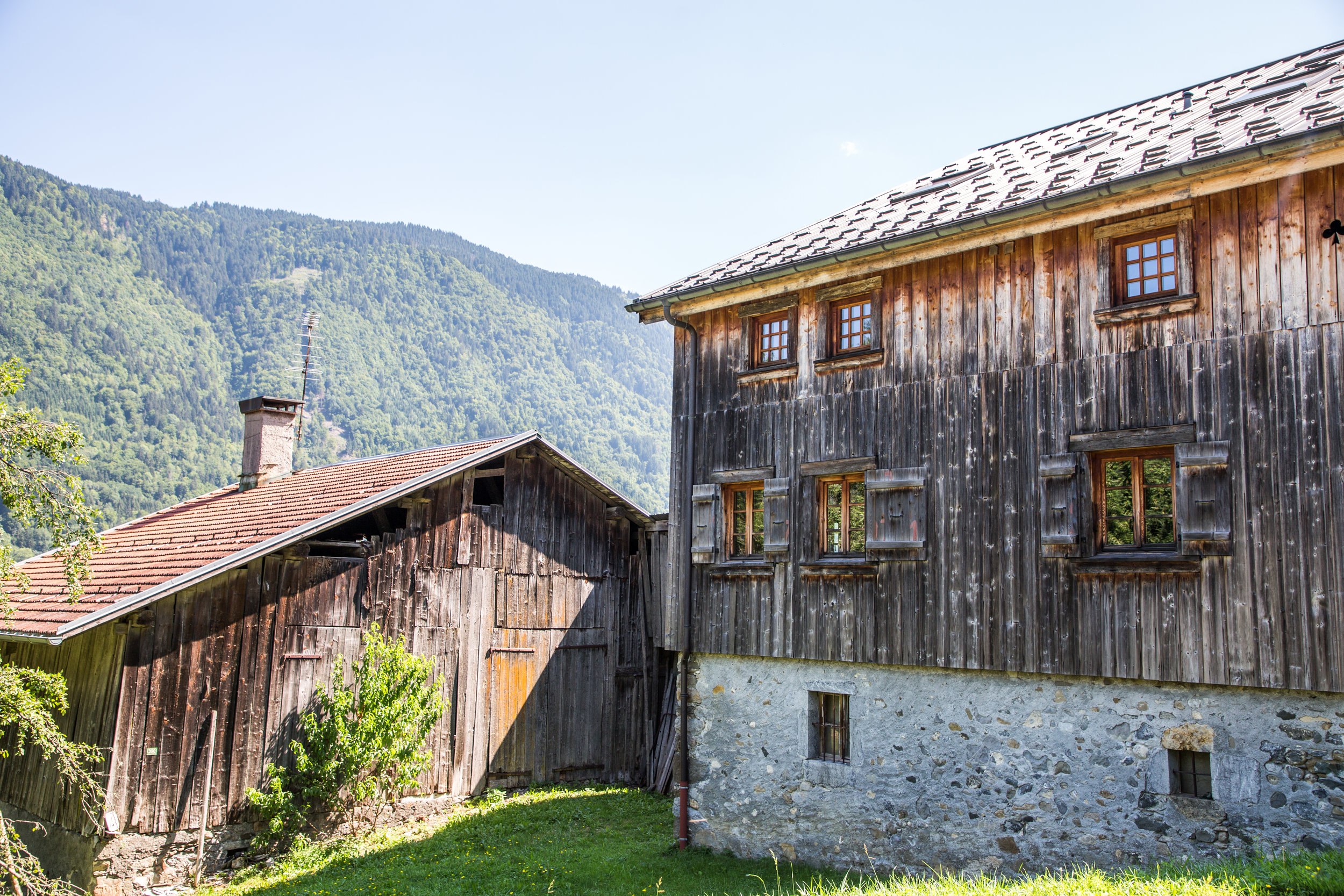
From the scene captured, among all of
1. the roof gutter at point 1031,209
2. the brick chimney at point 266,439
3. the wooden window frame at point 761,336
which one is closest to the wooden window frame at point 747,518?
the wooden window frame at point 761,336

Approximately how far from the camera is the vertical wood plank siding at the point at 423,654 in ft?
41.0

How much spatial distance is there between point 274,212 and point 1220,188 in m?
154

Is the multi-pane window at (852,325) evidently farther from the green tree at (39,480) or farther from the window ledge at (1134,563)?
the green tree at (39,480)

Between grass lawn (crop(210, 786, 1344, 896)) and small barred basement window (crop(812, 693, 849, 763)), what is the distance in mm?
1272

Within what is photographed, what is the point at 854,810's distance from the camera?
34.6 feet

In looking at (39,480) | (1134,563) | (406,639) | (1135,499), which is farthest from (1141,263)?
(406,639)

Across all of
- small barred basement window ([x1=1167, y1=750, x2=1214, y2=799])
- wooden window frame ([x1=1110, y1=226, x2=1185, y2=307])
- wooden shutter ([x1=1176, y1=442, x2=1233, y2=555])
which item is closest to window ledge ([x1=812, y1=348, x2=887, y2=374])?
wooden window frame ([x1=1110, y1=226, x2=1185, y2=307])

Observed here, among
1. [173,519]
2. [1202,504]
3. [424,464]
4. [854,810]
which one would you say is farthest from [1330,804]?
[173,519]

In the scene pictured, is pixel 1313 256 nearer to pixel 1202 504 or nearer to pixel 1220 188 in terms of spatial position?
pixel 1220 188

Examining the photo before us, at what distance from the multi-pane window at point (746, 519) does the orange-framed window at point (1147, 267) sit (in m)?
4.71

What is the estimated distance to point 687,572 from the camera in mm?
12391

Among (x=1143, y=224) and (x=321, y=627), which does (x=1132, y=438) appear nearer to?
(x=1143, y=224)

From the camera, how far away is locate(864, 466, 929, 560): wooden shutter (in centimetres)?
1044

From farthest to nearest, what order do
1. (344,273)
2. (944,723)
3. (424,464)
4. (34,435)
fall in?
(344,273)
(424,464)
(944,723)
(34,435)
